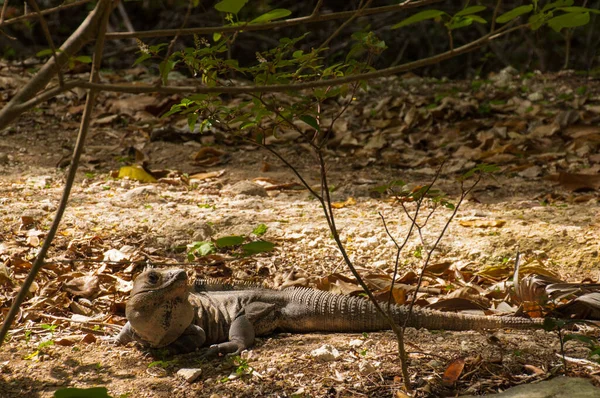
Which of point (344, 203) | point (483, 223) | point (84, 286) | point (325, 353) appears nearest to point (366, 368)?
point (325, 353)

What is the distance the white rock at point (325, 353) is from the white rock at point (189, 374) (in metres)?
0.48

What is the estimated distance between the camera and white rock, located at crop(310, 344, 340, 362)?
114 inches

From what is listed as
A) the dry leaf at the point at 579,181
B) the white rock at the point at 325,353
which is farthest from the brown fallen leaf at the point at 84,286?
the dry leaf at the point at 579,181

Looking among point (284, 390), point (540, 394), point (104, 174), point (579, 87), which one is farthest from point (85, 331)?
point (579, 87)

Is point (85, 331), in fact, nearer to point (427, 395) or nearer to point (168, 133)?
point (427, 395)

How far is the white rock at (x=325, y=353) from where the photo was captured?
290cm

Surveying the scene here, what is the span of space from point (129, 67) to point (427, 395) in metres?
8.79

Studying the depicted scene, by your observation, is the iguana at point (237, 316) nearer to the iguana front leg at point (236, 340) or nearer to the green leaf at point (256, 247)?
the iguana front leg at point (236, 340)

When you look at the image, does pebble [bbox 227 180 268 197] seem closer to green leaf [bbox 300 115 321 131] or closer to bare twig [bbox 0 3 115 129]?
green leaf [bbox 300 115 321 131]

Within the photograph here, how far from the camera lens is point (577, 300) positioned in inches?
129

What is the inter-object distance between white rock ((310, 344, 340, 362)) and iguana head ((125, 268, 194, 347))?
70cm

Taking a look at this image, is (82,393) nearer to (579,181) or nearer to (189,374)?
(189,374)

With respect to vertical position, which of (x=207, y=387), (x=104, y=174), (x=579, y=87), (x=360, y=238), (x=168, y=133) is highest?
(x=579, y=87)

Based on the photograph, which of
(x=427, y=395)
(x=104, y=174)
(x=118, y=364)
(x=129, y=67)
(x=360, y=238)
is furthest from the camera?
(x=129, y=67)
